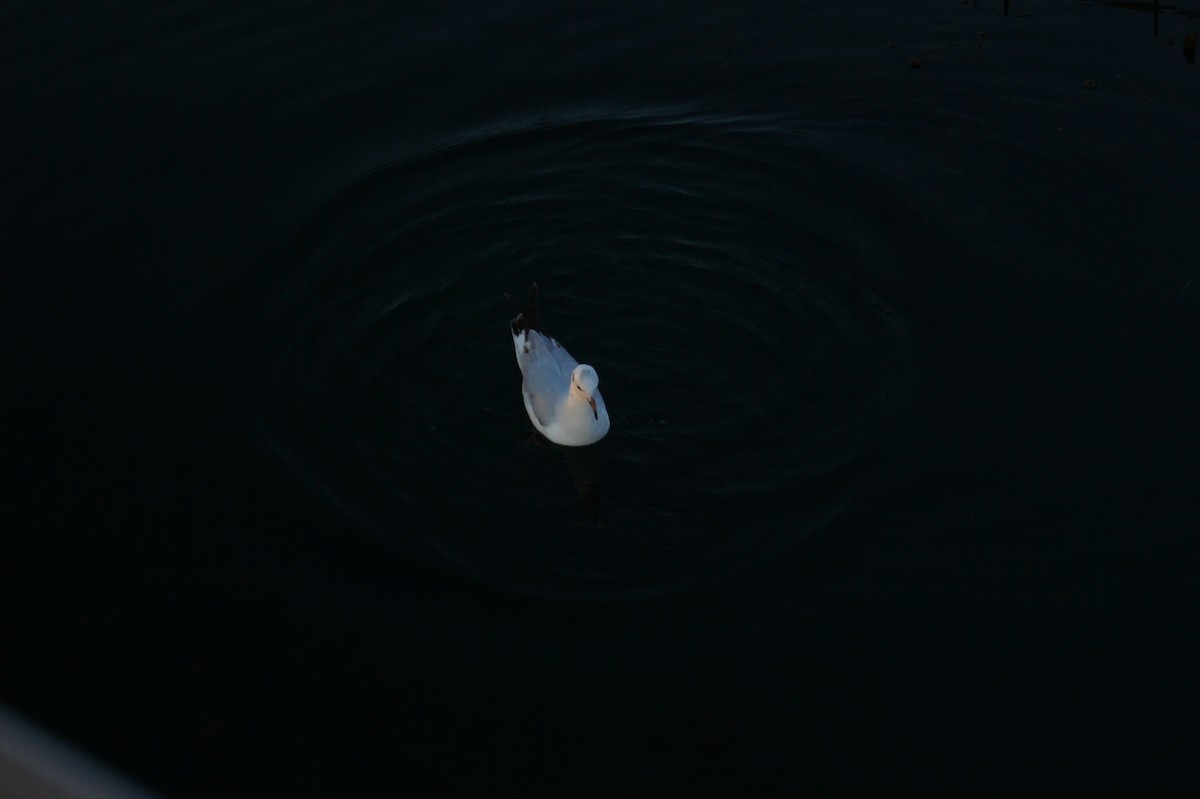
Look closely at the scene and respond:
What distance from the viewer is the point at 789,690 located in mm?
7078

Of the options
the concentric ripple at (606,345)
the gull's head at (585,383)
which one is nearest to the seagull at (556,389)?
the gull's head at (585,383)

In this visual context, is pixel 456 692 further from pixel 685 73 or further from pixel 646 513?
pixel 685 73

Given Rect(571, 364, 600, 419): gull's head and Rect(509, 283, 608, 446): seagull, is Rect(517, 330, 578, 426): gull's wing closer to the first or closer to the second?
Rect(509, 283, 608, 446): seagull

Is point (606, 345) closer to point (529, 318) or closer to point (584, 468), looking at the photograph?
point (529, 318)

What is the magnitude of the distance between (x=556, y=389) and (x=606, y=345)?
3.28 ft

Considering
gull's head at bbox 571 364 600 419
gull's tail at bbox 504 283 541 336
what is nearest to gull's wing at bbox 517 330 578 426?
gull's tail at bbox 504 283 541 336

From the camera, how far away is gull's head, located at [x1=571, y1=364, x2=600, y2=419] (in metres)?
8.15

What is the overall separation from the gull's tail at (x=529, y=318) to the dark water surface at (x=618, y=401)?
0.41 meters

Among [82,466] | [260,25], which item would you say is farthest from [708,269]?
[260,25]

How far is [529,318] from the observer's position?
30.1 feet

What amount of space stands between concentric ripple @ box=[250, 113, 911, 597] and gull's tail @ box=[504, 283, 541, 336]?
38cm

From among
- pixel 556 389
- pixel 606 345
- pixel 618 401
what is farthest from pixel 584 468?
pixel 606 345

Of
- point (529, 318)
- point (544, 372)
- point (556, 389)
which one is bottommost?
point (556, 389)

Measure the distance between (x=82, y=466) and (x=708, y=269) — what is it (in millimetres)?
5353
